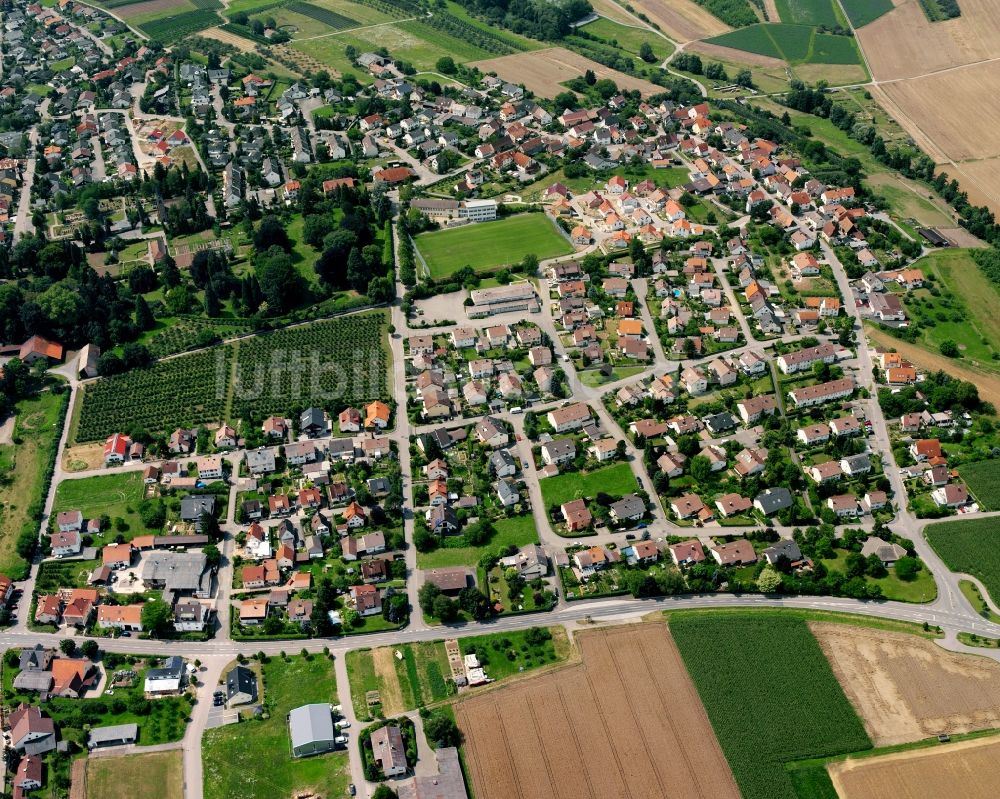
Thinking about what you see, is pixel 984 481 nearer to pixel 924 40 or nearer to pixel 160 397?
pixel 160 397

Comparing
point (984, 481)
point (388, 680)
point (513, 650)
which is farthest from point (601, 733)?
point (984, 481)

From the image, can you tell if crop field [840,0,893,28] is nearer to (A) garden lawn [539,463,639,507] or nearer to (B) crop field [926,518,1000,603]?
(B) crop field [926,518,1000,603]

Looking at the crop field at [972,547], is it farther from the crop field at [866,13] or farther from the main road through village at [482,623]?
the crop field at [866,13]

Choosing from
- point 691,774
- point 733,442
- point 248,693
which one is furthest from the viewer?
point 733,442

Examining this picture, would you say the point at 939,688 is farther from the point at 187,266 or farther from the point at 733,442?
the point at 187,266

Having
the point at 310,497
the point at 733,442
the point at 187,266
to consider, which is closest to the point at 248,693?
the point at 310,497

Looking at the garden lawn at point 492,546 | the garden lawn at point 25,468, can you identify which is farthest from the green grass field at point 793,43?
the garden lawn at point 25,468

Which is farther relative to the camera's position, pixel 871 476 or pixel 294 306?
pixel 294 306

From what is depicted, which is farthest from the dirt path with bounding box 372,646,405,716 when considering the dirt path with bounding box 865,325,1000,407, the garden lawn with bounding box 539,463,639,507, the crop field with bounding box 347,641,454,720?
the dirt path with bounding box 865,325,1000,407
